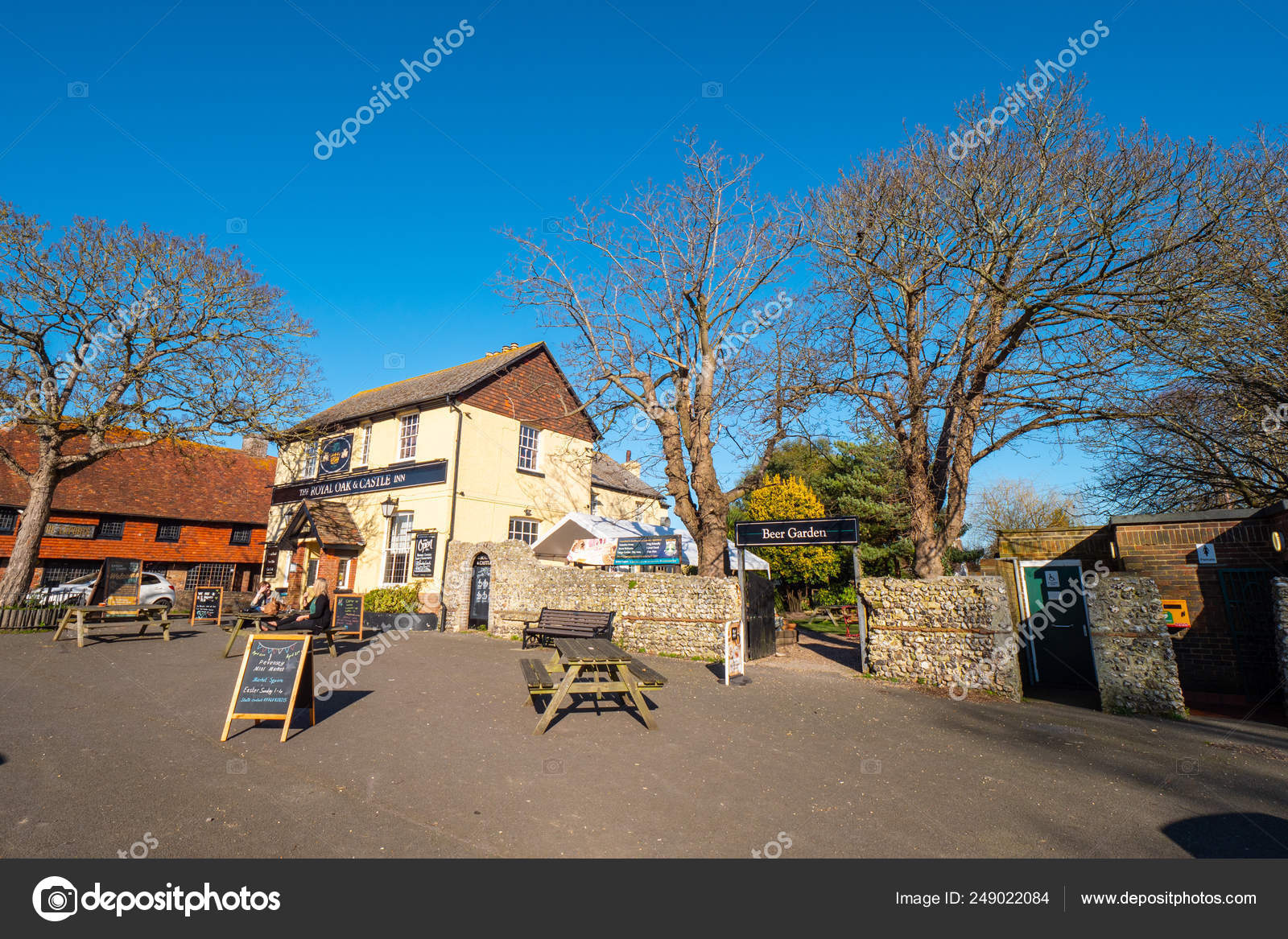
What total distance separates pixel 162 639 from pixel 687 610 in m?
12.5

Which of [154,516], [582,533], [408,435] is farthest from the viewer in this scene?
[154,516]

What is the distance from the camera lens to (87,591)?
23125 millimetres

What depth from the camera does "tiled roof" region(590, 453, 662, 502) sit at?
27.9 m

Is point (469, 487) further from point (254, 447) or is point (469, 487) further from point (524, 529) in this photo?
point (254, 447)

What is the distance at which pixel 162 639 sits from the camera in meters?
14.1

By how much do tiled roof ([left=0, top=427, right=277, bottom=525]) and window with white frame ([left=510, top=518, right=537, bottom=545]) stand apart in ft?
42.8

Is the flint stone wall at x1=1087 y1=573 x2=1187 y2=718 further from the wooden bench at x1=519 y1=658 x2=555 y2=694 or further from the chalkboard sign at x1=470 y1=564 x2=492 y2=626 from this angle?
the chalkboard sign at x1=470 y1=564 x2=492 y2=626

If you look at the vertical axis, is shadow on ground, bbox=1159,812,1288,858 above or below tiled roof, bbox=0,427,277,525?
below

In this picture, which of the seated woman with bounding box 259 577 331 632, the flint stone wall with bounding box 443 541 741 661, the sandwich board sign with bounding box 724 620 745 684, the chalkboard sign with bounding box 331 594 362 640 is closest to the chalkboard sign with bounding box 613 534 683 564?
the flint stone wall with bounding box 443 541 741 661

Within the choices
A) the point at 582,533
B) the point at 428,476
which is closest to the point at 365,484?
the point at 428,476

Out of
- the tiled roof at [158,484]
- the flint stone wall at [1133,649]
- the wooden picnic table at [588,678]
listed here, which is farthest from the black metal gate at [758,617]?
the tiled roof at [158,484]

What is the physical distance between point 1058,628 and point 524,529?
17184 mm

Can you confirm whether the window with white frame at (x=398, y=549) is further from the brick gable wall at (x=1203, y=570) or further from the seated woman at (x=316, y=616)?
the brick gable wall at (x=1203, y=570)
